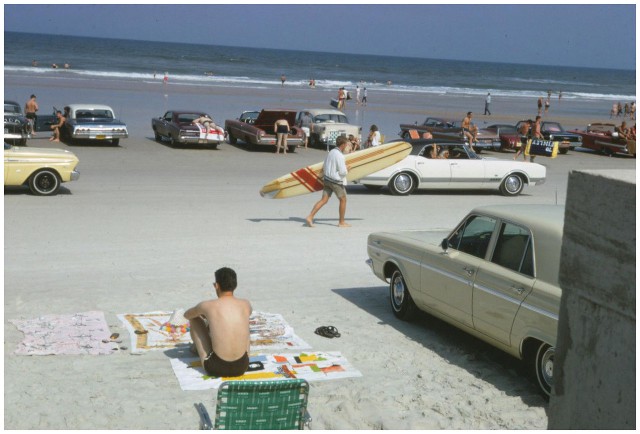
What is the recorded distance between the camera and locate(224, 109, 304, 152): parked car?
28.3 metres

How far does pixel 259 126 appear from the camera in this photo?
29.7 metres

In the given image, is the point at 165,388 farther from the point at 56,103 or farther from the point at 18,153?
the point at 56,103

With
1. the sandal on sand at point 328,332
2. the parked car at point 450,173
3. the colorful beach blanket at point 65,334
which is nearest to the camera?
the colorful beach blanket at point 65,334

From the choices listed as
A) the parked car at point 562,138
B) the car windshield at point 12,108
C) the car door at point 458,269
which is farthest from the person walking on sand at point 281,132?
the car door at point 458,269

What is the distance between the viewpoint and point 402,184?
19797 millimetres

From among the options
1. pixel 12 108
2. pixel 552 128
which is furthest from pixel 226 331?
pixel 552 128

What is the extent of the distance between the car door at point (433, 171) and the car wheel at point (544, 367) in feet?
42.3

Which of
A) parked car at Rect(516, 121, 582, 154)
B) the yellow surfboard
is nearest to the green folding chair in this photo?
the yellow surfboard

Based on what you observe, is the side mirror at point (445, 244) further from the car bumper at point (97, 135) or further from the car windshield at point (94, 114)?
the car windshield at point (94, 114)

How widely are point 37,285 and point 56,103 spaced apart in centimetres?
3513

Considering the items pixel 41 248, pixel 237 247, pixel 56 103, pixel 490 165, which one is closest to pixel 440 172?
pixel 490 165

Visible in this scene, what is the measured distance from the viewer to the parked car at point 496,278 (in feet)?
23.4

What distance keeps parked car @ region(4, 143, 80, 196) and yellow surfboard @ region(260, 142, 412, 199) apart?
4219 millimetres

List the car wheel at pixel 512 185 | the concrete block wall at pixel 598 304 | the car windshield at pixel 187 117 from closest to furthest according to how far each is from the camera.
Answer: the concrete block wall at pixel 598 304
the car wheel at pixel 512 185
the car windshield at pixel 187 117
